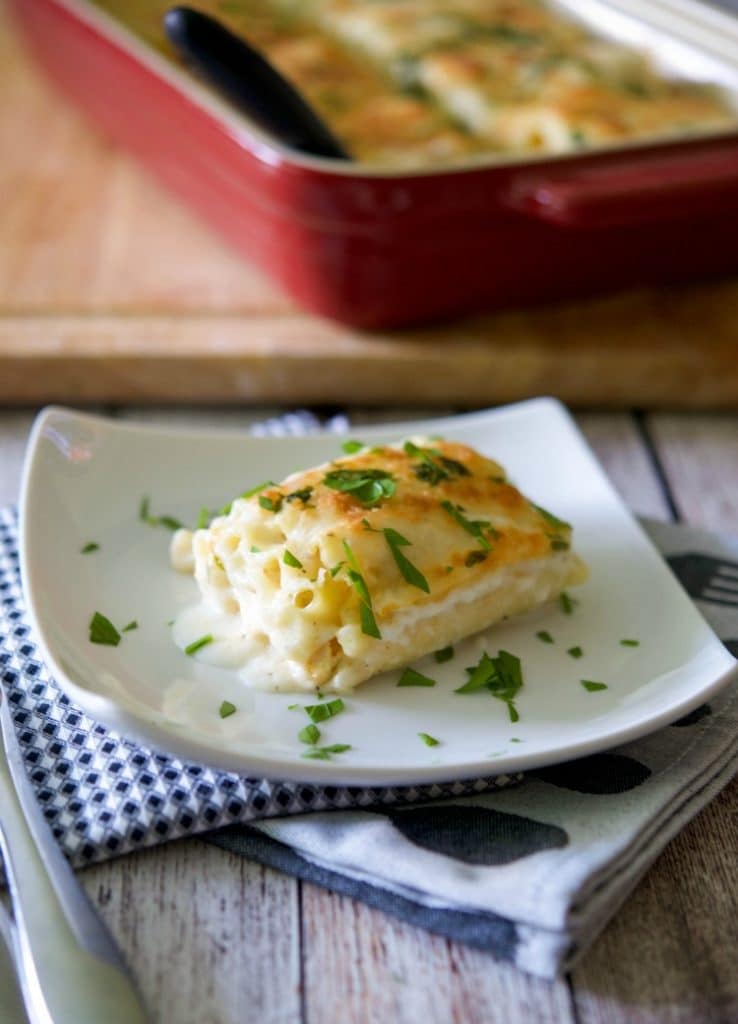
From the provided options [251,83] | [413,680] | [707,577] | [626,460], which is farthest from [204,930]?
[251,83]

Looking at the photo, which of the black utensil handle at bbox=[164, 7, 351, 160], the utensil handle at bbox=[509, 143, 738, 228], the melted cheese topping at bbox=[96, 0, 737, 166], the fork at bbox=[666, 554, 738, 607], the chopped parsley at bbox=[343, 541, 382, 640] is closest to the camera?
the chopped parsley at bbox=[343, 541, 382, 640]

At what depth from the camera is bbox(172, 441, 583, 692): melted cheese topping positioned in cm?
164

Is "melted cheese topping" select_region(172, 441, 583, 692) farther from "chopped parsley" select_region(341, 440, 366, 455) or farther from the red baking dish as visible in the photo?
the red baking dish

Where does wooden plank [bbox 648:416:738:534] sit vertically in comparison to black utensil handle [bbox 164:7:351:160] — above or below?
below

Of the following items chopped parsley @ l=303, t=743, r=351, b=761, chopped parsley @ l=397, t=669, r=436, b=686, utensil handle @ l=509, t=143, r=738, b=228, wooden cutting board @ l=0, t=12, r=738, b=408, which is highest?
utensil handle @ l=509, t=143, r=738, b=228

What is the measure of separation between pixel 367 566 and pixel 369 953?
45cm

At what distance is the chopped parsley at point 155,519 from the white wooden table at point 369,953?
1.82ft

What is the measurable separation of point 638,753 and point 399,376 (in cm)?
115

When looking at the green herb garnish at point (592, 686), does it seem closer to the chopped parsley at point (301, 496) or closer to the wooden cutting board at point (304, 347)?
the chopped parsley at point (301, 496)

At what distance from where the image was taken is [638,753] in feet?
5.41

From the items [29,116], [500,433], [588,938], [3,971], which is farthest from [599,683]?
[29,116]

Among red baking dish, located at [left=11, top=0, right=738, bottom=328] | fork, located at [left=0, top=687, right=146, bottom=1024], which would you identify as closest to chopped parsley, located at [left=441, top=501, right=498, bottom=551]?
fork, located at [left=0, top=687, right=146, bottom=1024]

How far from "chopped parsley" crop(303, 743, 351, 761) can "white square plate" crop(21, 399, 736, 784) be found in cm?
1

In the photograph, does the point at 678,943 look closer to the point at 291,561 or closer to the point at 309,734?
the point at 309,734
